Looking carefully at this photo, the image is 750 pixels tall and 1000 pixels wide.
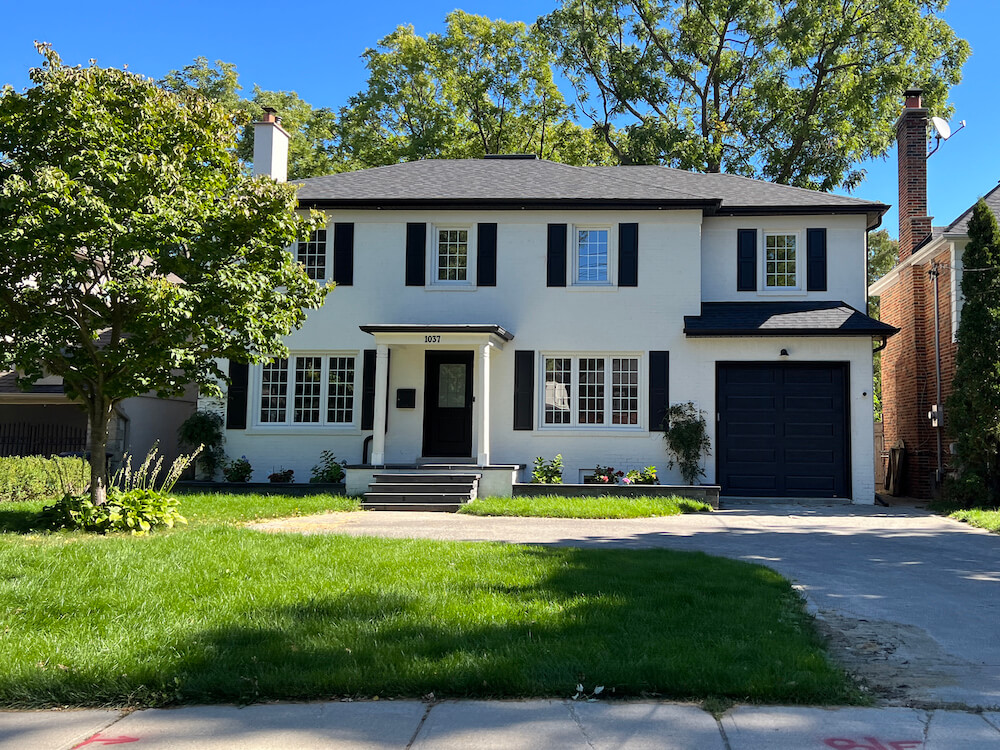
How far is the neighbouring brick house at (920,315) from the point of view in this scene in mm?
17000

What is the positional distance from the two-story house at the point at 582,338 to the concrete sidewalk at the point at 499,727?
1204 cm

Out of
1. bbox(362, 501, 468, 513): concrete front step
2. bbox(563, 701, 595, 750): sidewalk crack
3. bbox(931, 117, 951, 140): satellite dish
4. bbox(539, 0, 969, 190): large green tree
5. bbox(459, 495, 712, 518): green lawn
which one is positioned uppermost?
bbox(539, 0, 969, 190): large green tree

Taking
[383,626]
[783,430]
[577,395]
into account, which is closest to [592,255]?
[577,395]

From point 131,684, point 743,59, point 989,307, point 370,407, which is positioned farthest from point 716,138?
point 131,684

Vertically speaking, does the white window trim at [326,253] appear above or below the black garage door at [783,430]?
above

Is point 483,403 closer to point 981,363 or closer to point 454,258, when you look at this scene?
point 454,258

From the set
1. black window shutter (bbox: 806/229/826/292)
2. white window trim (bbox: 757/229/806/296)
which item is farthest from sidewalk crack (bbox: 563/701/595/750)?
black window shutter (bbox: 806/229/826/292)

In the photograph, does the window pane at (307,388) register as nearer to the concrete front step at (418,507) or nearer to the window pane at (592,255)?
the concrete front step at (418,507)

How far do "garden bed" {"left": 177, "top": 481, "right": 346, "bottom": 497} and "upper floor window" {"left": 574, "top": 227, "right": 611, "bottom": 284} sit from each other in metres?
6.50

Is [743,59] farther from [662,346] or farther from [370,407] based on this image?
[370,407]

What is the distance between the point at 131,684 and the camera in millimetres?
4336

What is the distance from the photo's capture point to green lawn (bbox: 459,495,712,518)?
13219 mm

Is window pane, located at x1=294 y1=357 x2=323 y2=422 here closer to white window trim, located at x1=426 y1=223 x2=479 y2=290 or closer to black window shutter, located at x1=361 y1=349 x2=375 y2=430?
black window shutter, located at x1=361 y1=349 x2=375 y2=430

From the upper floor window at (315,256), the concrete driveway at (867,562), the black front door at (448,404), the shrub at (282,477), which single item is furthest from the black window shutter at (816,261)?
the shrub at (282,477)
